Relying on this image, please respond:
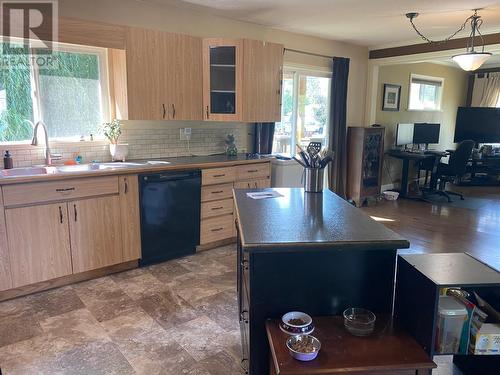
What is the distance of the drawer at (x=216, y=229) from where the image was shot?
3797 millimetres

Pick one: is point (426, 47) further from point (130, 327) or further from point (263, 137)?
point (130, 327)

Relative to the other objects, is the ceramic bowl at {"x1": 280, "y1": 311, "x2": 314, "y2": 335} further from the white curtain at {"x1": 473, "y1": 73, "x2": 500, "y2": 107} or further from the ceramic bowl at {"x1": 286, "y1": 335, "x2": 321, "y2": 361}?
the white curtain at {"x1": 473, "y1": 73, "x2": 500, "y2": 107}

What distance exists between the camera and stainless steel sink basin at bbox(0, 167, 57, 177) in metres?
2.93

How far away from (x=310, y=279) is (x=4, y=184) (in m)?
2.26

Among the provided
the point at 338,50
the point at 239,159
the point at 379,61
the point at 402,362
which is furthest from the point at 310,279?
the point at 379,61

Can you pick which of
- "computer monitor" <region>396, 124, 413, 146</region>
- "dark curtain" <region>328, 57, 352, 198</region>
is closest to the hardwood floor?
"dark curtain" <region>328, 57, 352, 198</region>

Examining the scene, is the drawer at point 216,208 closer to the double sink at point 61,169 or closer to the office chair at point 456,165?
the double sink at point 61,169

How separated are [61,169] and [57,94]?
0.77m

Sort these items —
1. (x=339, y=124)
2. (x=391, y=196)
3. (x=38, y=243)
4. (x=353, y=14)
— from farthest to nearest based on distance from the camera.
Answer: (x=391, y=196) < (x=339, y=124) < (x=353, y=14) < (x=38, y=243)

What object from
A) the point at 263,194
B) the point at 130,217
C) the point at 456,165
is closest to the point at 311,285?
the point at 263,194

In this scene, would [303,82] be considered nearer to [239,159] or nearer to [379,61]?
[379,61]

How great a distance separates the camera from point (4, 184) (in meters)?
2.60

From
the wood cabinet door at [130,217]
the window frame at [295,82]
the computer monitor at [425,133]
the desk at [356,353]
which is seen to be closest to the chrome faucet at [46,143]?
the wood cabinet door at [130,217]

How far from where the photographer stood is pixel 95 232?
309 centimetres
